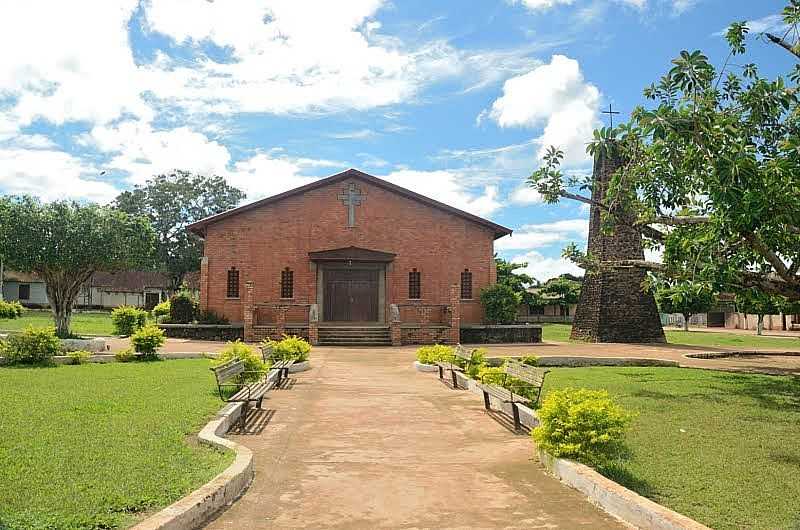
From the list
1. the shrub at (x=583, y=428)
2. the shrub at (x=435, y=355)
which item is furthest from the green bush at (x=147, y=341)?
the shrub at (x=583, y=428)

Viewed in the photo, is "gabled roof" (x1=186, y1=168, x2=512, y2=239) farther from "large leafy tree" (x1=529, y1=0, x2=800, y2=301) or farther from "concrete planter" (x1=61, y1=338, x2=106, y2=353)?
"large leafy tree" (x1=529, y1=0, x2=800, y2=301)

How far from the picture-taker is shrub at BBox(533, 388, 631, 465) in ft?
23.6

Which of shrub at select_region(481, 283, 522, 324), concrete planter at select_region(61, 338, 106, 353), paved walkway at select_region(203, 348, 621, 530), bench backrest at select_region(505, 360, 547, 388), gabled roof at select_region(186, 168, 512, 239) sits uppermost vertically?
gabled roof at select_region(186, 168, 512, 239)

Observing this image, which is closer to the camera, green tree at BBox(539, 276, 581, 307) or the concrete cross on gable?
the concrete cross on gable

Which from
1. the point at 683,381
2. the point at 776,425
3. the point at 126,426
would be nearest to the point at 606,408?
the point at 776,425

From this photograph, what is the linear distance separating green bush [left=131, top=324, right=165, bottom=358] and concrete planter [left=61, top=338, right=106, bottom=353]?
213 centimetres

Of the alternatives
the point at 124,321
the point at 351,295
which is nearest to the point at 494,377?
the point at 351,295

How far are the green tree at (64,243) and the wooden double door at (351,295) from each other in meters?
9.56

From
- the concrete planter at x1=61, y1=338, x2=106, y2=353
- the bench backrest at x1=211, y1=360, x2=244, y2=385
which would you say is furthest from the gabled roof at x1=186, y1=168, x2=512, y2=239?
the bench backrest at x1=211, y1=360, x2=244, y2=385

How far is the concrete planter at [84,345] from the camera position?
65.6 ft

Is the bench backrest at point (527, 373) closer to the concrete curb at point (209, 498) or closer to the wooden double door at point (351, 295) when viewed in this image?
the concrete curb at point (209, 498)

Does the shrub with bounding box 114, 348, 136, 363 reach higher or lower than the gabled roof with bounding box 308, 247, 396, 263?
lower

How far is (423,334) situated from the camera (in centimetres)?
2731

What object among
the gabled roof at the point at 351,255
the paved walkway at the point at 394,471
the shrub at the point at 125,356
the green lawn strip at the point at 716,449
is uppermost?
the gabled roof at the point at 351,255
